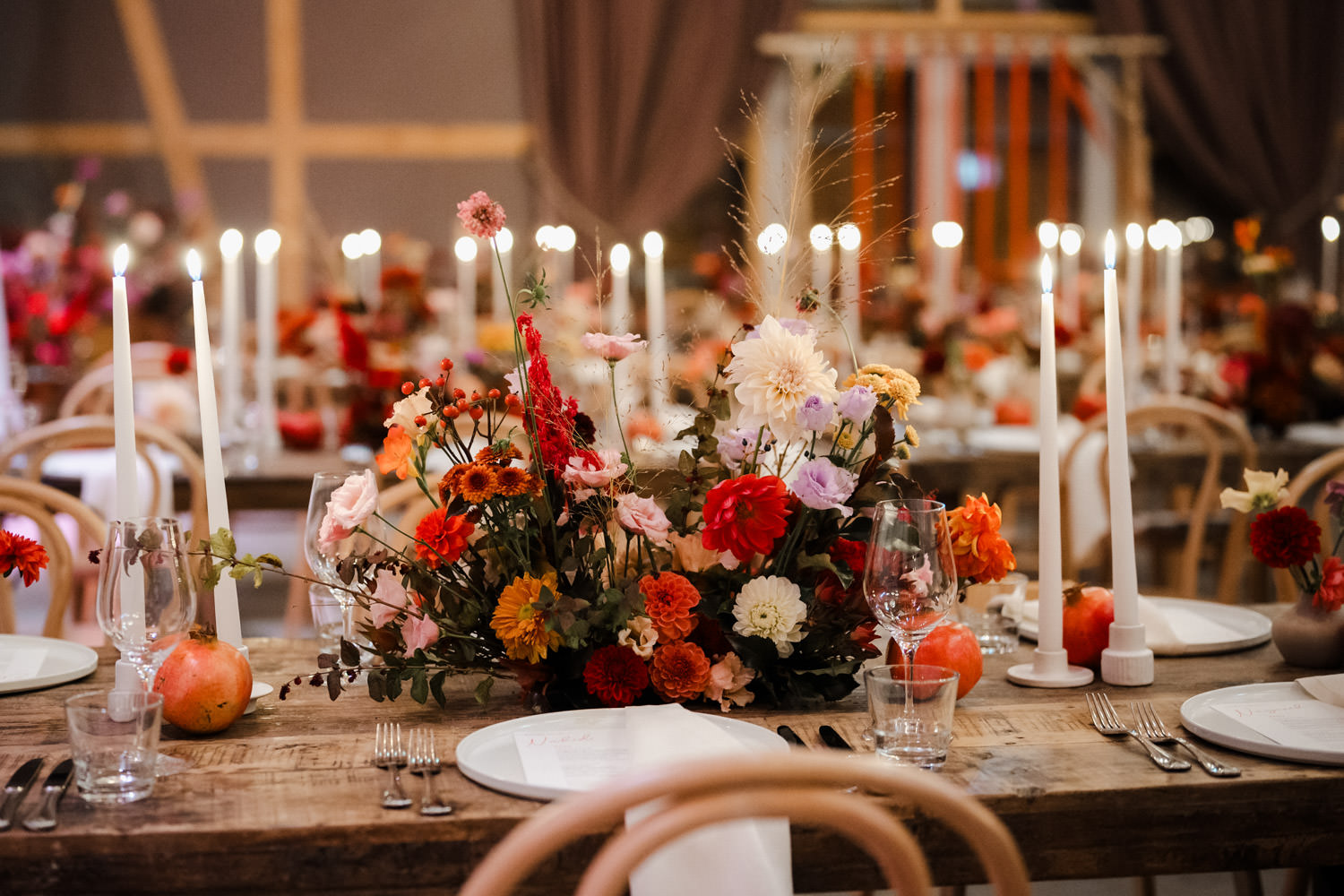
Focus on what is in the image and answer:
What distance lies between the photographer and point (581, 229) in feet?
18.7

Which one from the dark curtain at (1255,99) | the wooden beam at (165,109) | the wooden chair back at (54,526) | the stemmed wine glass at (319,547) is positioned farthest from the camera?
the dark curtain at (1255,99)

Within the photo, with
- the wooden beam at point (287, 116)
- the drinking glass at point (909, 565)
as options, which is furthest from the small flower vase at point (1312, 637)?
the wooden beam at point (287, 116)

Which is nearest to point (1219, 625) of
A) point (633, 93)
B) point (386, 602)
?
point (386, 602)

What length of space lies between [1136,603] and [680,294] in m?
4.41

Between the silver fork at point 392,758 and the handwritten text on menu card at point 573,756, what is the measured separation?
0.10m

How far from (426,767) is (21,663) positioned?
57 cm

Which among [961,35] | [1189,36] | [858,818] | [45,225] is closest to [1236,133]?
[1189,36]

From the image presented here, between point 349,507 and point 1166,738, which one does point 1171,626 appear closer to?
point 1166,738

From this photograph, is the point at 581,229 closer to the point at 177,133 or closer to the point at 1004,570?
the point at 177,133

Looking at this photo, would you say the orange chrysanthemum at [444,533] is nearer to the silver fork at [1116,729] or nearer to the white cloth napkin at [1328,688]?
the silver fork at [1116,729]

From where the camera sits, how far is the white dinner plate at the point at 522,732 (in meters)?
1.05

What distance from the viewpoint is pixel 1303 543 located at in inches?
55.3

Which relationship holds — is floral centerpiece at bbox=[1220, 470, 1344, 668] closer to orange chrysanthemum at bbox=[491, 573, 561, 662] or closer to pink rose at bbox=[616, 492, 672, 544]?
pink rose at bbox=[616, 492, 672, 544]

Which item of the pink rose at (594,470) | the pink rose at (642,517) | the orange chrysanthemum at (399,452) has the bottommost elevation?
the pink rose at (642,517)
